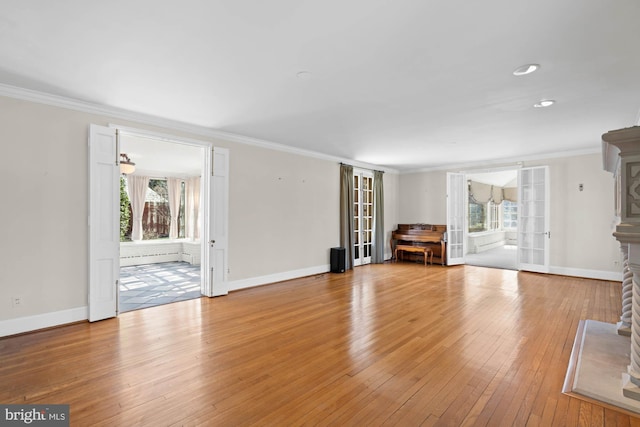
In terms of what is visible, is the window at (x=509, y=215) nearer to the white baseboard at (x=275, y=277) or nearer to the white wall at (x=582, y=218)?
the white wall at (x=582, y=218)

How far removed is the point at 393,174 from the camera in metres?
9.30

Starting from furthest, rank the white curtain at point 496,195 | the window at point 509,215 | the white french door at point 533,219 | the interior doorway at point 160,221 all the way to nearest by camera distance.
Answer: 1. the window at point 509,215
2. the white curtain at point 496,195
3. the white french door at point 533,219
4. the interior doorway at point 160,221

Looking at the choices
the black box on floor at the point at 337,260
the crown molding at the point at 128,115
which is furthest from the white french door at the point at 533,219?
the crown molding at the point at 128,115

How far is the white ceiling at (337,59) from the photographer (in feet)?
6.68

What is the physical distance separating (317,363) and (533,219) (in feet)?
21.2

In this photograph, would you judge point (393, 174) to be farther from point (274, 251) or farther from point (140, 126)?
point (140, 126)

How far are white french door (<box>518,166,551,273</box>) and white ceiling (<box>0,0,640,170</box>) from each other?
2.32m

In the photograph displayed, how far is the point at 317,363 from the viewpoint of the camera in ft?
9.14

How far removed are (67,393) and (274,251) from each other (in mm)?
3877

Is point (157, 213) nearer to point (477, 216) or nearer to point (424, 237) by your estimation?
point (424, 237)

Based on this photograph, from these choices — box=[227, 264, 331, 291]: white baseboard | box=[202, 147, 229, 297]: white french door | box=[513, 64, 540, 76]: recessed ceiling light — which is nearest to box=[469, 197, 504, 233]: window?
box=[227, 264, 331, 291]: white baseboard

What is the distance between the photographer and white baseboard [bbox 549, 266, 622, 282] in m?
6.05

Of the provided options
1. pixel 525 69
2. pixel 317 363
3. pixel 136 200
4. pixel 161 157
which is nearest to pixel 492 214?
pixel 525 69

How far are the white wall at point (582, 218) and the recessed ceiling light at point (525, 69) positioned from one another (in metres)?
4.81
